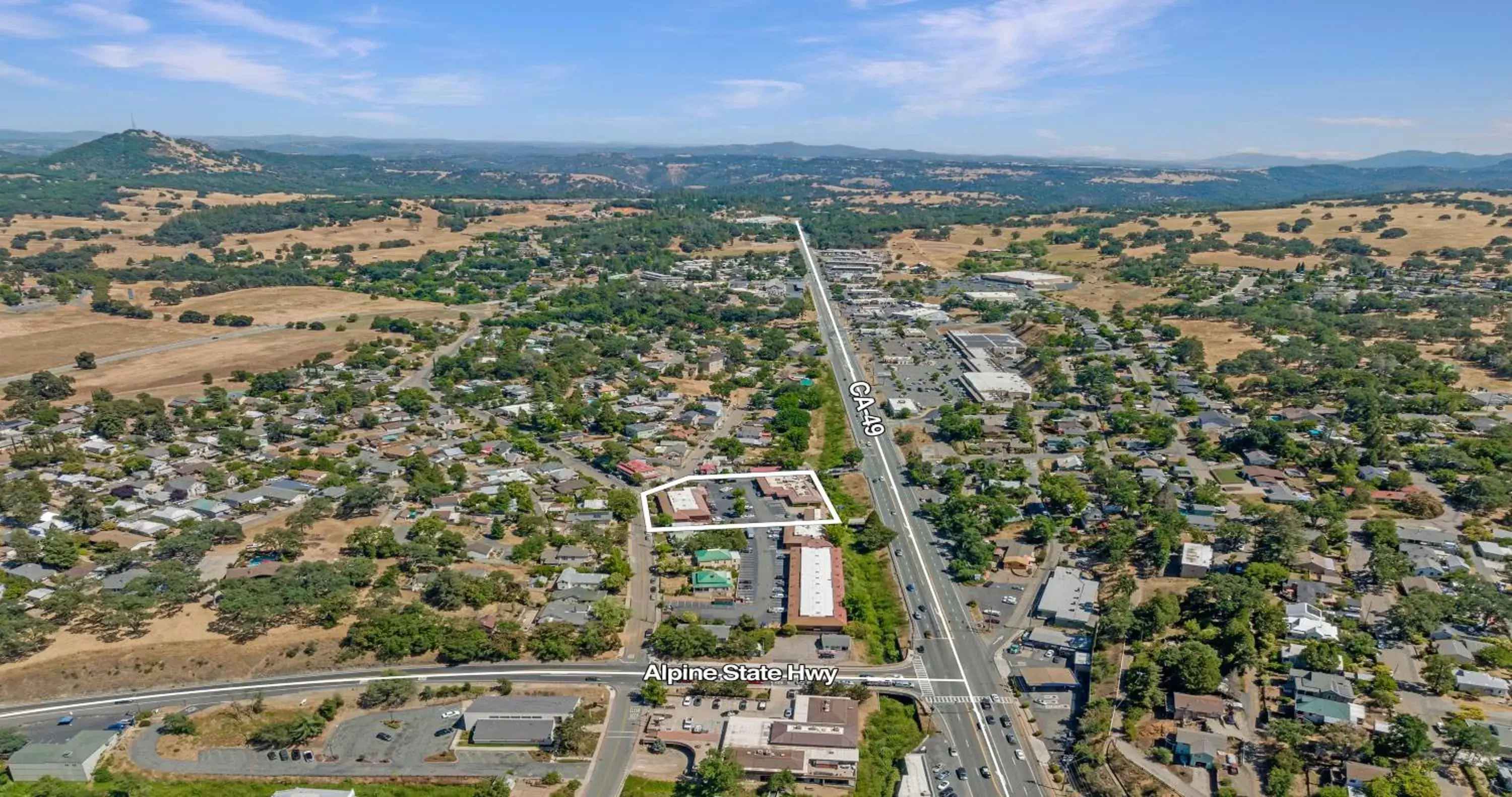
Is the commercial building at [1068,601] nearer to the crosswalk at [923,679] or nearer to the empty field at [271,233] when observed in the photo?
the crosswalk at [923,679]

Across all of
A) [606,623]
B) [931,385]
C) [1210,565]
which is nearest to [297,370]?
[606,623]

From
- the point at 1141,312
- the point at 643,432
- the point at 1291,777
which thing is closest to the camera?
the point at 1291,777

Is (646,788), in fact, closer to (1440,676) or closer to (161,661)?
(161,661)

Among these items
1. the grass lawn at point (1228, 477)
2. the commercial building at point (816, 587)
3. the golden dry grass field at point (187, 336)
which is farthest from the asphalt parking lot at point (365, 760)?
the golden dry grass field at point (187, 336)

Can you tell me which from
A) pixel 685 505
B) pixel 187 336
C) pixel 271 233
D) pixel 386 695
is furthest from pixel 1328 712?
pixel 271 233

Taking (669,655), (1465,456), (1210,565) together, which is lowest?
(669,655)

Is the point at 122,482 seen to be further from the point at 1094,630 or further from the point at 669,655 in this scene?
the point at 1094,630
